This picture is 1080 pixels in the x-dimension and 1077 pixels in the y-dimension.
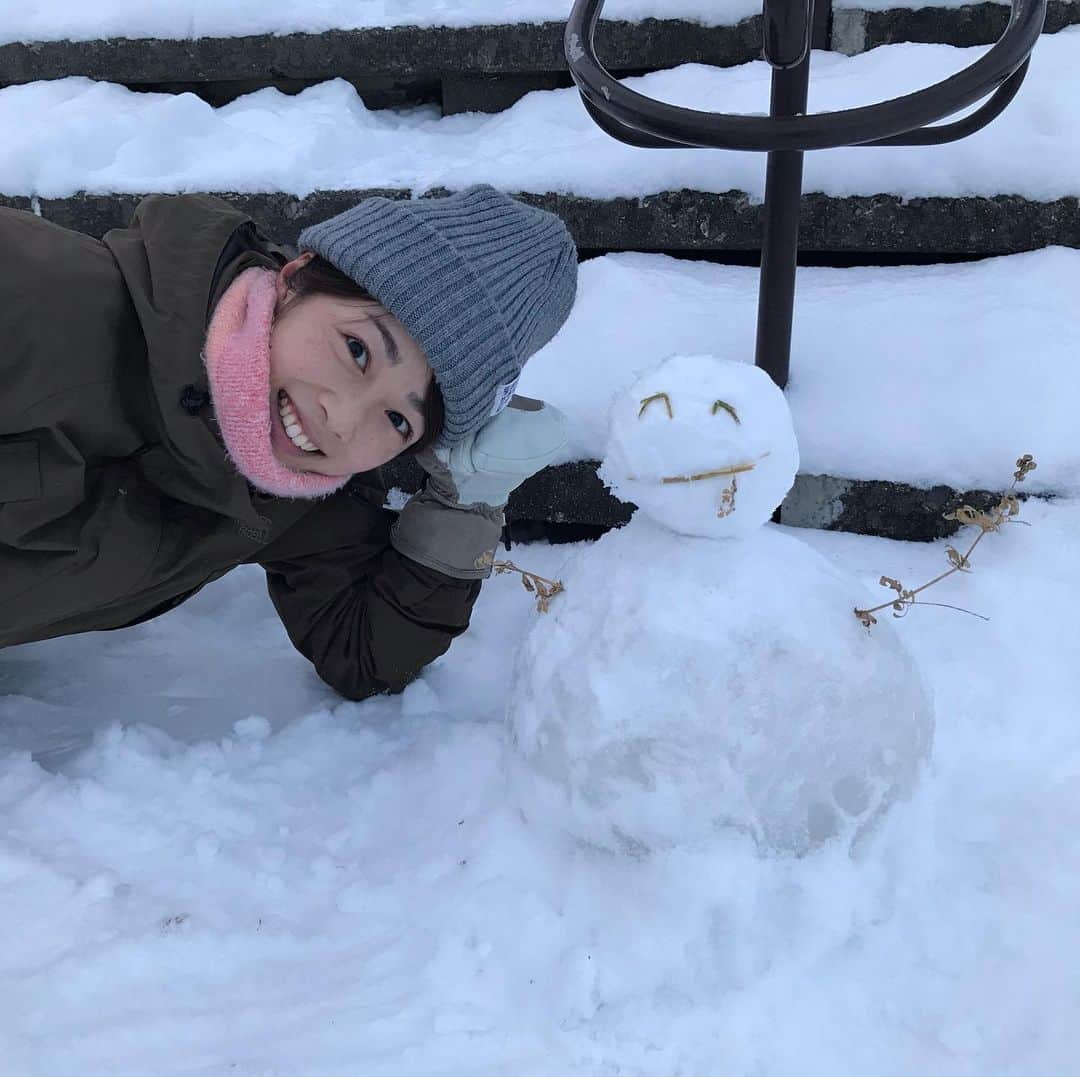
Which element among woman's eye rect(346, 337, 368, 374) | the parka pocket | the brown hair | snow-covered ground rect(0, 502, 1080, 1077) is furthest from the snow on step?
the parka pocket

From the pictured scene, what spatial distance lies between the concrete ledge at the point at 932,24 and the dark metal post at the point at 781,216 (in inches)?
33.7

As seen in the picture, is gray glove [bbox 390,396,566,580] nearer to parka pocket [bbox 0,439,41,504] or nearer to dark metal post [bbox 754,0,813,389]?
dark metal post [bbox 754,0,813,389]

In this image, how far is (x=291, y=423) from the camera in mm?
1513

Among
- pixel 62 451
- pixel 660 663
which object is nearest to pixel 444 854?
pixel 660 663

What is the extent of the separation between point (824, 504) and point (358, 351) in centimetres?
102

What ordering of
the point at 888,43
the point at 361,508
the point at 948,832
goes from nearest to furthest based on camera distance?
the point at 948,832
the point at 361,508
the point at 888,43

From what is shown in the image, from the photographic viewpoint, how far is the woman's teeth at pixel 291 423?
1.51 meters

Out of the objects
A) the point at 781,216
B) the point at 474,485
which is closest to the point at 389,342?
the point at 474,485

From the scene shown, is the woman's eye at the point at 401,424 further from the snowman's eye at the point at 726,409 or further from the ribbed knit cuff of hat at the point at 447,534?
the snowman's eye at the point at 726,409

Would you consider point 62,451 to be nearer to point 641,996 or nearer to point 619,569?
point 619,569

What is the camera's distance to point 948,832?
1.42 meters

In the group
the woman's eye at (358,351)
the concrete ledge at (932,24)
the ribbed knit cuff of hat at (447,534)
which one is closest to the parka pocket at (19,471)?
the woman's eye at (358,351)

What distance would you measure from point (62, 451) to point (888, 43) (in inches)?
87.7

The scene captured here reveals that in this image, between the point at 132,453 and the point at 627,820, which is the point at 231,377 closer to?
the point at 132,453
